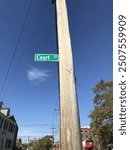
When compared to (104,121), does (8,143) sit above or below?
below

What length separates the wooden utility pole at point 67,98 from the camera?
3.83 meters

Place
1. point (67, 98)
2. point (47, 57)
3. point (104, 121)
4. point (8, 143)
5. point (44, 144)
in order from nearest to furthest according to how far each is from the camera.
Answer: point (67, 98), point (47, 57), point (104, 121), point (8, 143), point (44, 144)

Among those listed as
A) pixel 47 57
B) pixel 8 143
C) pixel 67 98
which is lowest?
pixel 8 143

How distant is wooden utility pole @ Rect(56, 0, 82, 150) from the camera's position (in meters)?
3.83

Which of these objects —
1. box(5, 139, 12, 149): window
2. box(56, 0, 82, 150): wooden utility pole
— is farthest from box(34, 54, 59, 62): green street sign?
box(5, 139, 12, 149): window

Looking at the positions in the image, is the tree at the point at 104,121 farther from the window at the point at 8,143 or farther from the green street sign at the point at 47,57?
the green street sign at the point at 47,57

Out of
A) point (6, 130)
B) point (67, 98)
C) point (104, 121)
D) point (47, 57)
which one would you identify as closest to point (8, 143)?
point (6, 130)

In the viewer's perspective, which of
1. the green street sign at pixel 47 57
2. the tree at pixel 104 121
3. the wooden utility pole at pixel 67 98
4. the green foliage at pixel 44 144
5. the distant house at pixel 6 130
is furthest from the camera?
the green foliage at pixel 44 144

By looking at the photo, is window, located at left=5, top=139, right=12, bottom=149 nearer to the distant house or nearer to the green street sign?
the distant house

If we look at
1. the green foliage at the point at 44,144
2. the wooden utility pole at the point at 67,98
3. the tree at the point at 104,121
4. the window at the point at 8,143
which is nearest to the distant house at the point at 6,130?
the window at the point at 8,143

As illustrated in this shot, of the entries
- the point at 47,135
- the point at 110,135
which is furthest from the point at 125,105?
the point at 47,135

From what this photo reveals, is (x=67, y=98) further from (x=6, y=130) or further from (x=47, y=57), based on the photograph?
(x=6, y=130)

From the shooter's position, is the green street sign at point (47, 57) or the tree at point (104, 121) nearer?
the green street sign at point (47, 57)

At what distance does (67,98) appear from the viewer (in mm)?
3990
